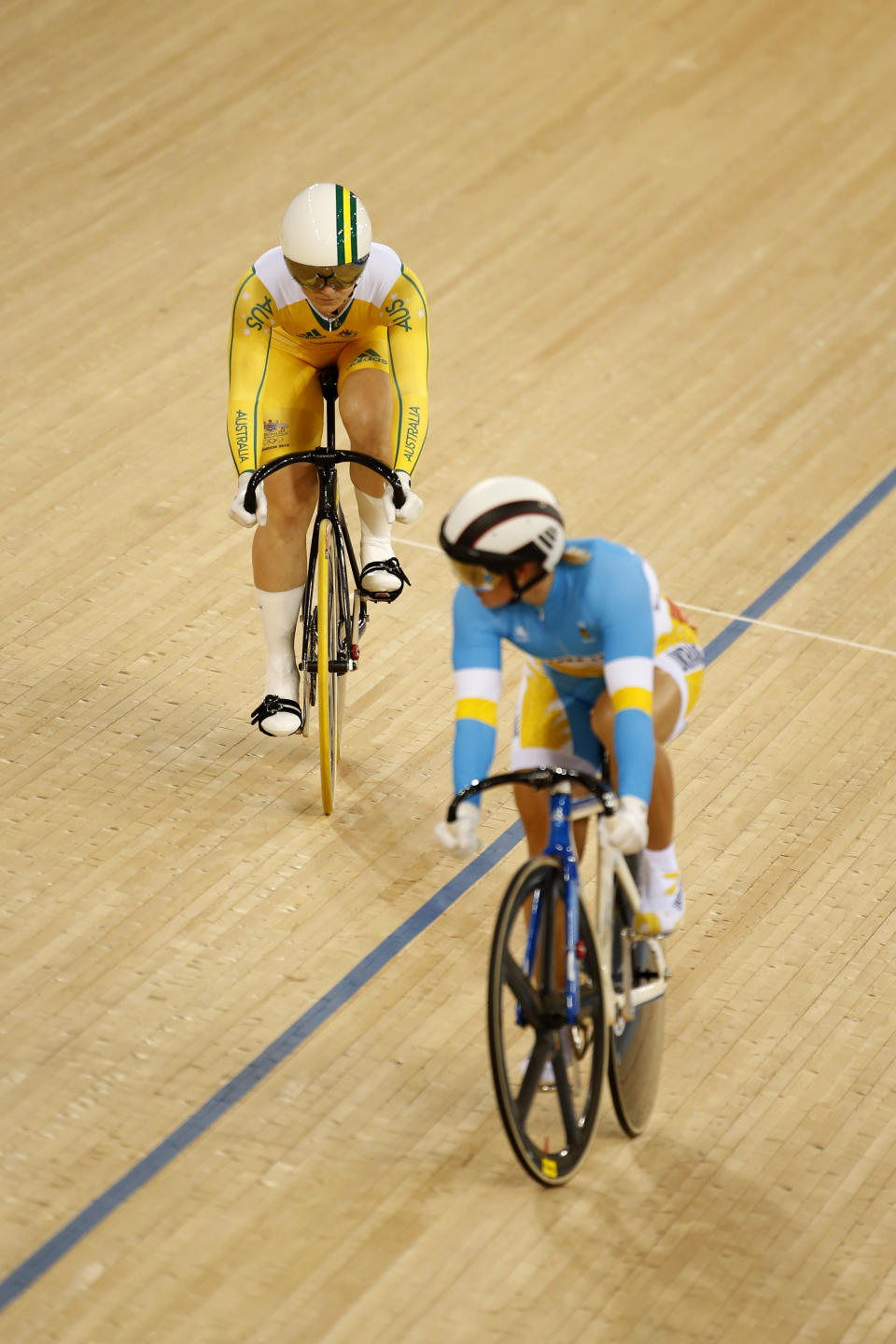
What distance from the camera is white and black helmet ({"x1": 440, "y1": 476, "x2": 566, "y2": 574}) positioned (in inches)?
94.7

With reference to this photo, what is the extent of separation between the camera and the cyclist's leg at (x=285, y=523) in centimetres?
348

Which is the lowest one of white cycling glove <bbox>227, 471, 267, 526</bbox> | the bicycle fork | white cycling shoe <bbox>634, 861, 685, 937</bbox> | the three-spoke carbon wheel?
the three-spoke carbon wheel

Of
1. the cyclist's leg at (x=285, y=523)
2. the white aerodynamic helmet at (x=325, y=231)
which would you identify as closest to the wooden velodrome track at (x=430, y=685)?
the cyclist's leg at (x=285, y=523)

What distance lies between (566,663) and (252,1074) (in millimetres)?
907

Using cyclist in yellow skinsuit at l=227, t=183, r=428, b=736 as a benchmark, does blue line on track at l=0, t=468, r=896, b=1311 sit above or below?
below

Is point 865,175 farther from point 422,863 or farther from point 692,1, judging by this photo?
point 422,863

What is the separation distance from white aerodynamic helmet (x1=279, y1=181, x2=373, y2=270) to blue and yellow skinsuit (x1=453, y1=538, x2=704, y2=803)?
3.14 ft

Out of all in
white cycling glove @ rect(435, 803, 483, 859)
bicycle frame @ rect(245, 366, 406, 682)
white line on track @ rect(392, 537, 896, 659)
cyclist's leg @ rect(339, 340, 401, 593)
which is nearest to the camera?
white cycling glove @ rect(435, 803, 483, 859)

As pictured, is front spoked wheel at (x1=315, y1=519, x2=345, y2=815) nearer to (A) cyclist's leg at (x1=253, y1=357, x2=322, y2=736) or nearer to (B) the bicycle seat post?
(A) cyclist's leg at (x1=253, y1=357, x2=322, y2=736)

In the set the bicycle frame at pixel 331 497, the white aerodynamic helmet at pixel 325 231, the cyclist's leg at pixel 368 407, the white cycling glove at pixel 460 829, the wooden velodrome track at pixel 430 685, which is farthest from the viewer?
the cyclist's leg at pixel 368 407

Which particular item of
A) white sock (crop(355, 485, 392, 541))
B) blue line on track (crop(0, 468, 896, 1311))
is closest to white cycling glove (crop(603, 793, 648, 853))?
blue line on track (crop(0, 468, 896, 1311))

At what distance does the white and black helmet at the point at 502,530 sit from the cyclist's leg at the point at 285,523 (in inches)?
42.9

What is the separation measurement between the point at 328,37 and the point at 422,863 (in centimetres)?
469

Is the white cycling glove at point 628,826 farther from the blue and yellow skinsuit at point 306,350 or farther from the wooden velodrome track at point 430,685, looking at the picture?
the blue and yellow skinsuit at point 306,350
